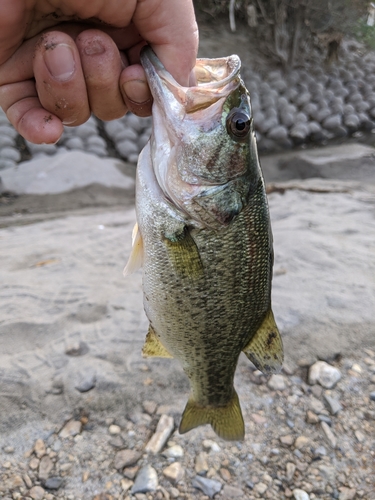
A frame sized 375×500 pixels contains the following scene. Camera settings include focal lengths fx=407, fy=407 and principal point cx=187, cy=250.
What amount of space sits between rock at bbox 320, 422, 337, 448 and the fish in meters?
1.12

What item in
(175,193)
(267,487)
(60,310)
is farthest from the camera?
(60,310)

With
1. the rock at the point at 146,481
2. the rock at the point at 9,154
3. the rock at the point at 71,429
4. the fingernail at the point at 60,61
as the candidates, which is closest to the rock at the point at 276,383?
the rock at the point at 146,481

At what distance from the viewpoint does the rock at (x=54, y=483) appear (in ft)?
7.34

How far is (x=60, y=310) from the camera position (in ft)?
11.1

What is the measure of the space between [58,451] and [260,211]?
6.19ft

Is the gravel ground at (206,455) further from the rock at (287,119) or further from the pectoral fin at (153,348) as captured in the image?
the rock at (287,119)

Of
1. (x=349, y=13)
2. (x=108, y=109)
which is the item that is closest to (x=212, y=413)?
(x=108, y=109)

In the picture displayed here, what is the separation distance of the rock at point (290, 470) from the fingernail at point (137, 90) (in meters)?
2.21

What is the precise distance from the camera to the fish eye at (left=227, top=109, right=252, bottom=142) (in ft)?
5.10

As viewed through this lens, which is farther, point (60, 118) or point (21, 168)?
point (21, 168)

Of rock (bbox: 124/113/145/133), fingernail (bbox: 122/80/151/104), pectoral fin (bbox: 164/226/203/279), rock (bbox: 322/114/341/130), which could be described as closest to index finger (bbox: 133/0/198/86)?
fingernail (bbox: 122/80/151/104)

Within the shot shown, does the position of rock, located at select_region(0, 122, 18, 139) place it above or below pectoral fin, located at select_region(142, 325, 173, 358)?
below

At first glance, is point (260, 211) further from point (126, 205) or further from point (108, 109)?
point (126, 205)

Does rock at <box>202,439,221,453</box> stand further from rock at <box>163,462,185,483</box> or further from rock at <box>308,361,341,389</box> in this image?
rock at <box>308,361,341,389</box>
